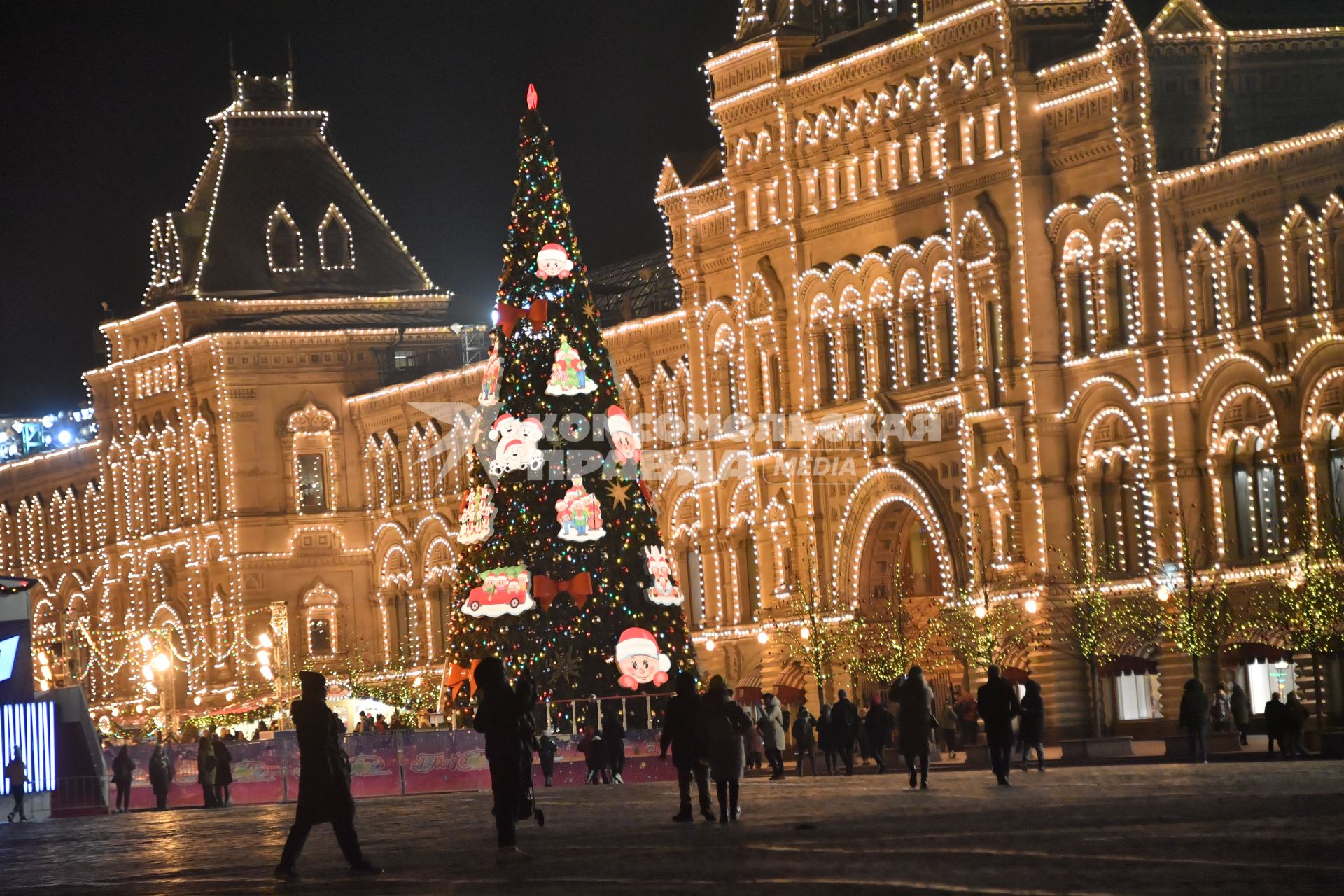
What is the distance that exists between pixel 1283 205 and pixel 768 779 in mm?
13569

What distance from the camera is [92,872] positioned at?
2498 cm

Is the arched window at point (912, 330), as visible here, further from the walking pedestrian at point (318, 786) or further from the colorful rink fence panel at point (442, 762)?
the walking pedestrian at point (318, 786)

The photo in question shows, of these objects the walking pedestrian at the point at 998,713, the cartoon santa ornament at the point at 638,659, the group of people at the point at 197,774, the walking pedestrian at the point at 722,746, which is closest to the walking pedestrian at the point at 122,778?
the group of people at the point at 197,774

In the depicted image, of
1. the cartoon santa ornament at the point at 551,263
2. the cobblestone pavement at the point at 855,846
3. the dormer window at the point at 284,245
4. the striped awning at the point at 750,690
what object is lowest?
the cobblestone pavement at the point at 855,846

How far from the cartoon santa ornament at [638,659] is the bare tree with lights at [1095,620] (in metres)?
7.46

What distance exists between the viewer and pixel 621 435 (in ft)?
162

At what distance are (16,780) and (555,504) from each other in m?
10.6

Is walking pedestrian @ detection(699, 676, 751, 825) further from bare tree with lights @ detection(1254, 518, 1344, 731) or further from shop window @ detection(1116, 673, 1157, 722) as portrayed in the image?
shop window @ detection(1116, 673, 1157, 722)

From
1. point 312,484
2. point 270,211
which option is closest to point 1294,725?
point 312,484

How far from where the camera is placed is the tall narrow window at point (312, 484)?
8188 cm

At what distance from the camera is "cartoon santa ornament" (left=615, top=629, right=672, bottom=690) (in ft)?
162

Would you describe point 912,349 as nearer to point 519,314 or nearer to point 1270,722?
point 519,314

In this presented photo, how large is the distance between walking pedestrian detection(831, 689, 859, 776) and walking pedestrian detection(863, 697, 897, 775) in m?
0.32

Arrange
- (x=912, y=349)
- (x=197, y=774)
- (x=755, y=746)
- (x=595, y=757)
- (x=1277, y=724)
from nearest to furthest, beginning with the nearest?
1. (x=1277, y=724)
2. (x=755, y=746)
3. (x=595, y=757)
4. (x=197, y=774)
5. (x=912, y=349)
